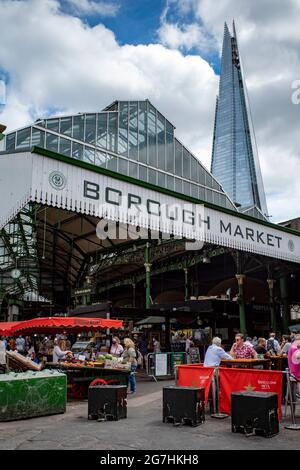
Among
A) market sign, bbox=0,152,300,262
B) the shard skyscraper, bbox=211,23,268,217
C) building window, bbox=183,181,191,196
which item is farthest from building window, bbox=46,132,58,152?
the shard skyscraper, bbox=211,23,268,217

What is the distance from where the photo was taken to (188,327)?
24.8 m

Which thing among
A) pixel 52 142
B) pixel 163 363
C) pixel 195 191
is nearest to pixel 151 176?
pixel 195 191

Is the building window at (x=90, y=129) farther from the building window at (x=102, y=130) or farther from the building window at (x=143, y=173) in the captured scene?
the building window at (x=143, y=173)

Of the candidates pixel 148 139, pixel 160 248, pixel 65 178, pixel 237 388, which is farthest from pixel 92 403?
pixel 148 139

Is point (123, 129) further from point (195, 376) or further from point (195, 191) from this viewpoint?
point (195, 376)

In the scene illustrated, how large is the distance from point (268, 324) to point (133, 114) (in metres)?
16.6

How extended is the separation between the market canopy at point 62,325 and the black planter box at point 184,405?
20.0ft

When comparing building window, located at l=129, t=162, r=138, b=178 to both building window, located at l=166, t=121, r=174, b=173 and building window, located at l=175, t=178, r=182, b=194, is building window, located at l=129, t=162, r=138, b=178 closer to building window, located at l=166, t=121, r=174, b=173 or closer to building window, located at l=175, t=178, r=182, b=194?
building window, located at l=166, t=121, r=174, b=173

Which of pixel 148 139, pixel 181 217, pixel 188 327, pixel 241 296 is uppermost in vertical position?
pixel 148 139

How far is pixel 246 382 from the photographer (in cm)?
859

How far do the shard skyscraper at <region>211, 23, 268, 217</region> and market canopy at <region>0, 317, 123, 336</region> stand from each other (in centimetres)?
12973

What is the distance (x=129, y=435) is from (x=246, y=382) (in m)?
2.60

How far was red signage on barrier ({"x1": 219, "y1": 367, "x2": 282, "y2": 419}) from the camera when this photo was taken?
26.9 ft

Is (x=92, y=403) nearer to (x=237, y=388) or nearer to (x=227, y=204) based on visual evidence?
(x=237, y=388)
